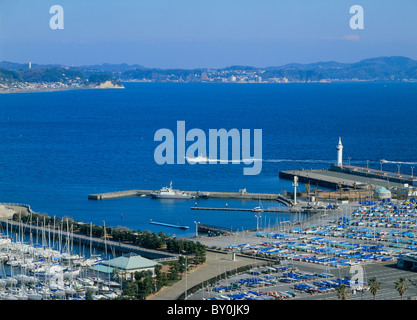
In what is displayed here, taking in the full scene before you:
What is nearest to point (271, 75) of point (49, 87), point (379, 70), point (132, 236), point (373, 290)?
point (379, 70)

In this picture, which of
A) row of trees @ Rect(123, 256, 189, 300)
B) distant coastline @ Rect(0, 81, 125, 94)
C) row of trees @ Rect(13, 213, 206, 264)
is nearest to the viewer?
row of trees @ Rect(123, 256, 189, 300)

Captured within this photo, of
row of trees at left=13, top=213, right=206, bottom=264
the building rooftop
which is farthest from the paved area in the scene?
the building rooftop

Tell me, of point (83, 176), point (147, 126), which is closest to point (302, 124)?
point (147, 126)

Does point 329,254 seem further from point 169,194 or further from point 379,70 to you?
point 379,70

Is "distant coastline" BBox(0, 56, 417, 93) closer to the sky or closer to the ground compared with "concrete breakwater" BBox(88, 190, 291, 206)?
closer to the sky

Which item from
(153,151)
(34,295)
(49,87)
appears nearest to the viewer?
(34,295)

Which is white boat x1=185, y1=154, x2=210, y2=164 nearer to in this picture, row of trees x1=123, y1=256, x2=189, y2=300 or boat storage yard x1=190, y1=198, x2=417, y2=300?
boat storage yard x1=190, y1=198, x2=417, y2=300
